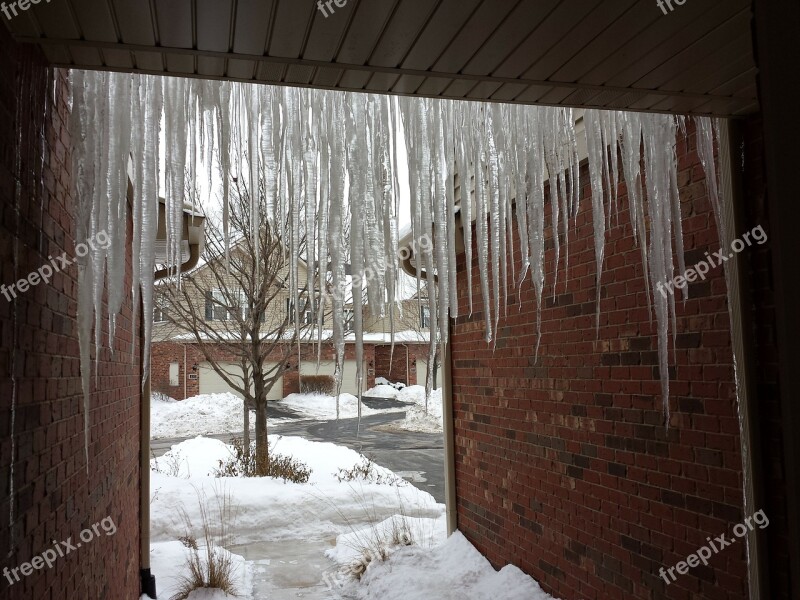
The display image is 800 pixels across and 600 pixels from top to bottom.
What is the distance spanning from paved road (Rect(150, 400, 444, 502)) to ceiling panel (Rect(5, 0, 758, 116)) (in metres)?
6.15

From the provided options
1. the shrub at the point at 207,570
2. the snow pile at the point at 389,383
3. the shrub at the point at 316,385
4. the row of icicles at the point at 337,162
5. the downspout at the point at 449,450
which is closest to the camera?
the row of icicles at the point at 337,162

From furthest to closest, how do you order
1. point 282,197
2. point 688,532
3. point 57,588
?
point 688,532
point 282,197
point 57,588

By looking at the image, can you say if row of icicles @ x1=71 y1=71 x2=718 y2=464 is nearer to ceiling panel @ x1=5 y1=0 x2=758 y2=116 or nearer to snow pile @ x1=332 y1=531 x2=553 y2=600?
ceiling panel @ x1=5 y1=0 x2=758 y2=116

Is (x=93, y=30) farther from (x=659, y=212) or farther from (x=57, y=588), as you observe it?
(x=659, y=212)

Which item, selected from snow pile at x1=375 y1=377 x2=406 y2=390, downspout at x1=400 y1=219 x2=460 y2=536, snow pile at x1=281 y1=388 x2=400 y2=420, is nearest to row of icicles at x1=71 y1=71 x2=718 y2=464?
downspout at x1=400 y1=219 x2=460 y2=536

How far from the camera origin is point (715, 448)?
2.38m

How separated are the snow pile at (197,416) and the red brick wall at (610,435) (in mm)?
10596

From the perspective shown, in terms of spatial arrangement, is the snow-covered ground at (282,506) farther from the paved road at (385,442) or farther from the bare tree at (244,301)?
the bare tree at (244,301)

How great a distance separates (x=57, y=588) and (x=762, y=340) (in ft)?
8.08

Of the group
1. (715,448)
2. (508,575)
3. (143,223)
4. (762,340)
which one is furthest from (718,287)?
(508,575)

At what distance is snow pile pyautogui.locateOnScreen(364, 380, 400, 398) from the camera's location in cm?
1881

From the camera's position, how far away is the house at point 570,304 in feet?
4.38

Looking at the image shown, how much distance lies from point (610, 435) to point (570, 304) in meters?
0.79

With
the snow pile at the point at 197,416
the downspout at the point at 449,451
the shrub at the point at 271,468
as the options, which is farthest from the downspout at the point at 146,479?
the snow pile at the point at 197,416
